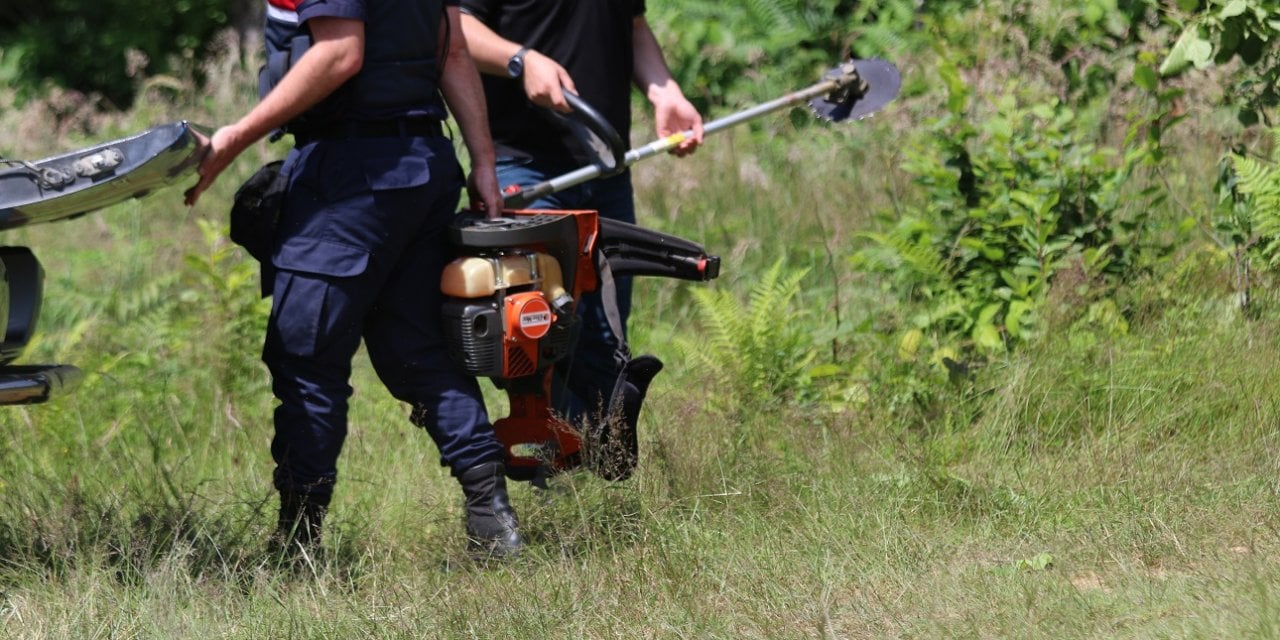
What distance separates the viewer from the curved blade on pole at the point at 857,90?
18.4 feet

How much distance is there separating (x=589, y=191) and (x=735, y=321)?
3.40 feet

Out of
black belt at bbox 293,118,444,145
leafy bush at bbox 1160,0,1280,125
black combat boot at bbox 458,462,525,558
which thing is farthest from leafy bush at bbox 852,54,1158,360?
black belt at bbox 293,118,444,145

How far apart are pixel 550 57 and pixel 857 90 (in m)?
1.14

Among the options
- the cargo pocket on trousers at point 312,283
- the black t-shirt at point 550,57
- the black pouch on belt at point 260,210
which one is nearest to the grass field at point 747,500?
the cargo pocket on trousers at point 312,283

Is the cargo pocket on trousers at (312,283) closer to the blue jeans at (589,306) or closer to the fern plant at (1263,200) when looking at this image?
the blue jeans at (589,306)

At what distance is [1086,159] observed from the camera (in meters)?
6.15

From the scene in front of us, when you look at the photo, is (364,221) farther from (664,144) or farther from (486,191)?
(664,144)

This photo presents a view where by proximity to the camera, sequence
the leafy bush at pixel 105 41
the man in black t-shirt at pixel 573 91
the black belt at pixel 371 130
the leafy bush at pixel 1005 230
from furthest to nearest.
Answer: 1. the leafy bush at pixel 105 41
2. the leafy bush at pixel 1005 230
3. the man in black t-shirt at pixel 573 91
4. the black belt at pixel 371 130

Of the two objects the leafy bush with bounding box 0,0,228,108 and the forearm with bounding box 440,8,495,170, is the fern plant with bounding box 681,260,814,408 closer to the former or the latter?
the forearm with bounding box 440,8,495,170

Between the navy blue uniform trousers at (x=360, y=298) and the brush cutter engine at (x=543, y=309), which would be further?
the brush cutter engine at (x=543, y=309)

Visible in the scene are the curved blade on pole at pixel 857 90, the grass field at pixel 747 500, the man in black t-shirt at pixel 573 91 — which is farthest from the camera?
the curved blade on pole at pixel 857 90

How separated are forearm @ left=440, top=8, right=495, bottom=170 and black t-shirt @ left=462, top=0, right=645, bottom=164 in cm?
47

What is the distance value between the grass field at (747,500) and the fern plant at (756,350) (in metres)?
0.03

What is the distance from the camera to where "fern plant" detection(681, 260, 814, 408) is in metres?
5.97
